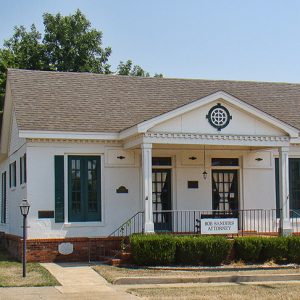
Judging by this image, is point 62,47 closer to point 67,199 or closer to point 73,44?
point 73,44

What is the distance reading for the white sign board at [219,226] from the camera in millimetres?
21586

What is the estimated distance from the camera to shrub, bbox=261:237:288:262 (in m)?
20.9

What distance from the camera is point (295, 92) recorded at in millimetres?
29078

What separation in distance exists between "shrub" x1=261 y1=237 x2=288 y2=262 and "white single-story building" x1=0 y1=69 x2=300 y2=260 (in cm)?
147

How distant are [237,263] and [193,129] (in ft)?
14.4

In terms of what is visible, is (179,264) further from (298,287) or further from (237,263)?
(298,287)

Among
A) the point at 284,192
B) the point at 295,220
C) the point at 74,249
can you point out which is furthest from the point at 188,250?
the point at 295,220

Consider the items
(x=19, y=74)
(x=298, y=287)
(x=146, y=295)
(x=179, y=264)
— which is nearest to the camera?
(x=146, y=295)

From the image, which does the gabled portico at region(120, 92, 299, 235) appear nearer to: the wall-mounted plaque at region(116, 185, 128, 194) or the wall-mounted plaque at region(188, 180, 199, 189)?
the wall-mounted plaque at region(116, 185, 128, 194)

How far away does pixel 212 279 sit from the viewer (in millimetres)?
18281

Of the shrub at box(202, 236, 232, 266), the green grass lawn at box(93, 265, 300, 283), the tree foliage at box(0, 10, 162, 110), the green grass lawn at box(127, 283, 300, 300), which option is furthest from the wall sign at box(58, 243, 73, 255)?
the tree foliage at box(0, 10, 162, 110)

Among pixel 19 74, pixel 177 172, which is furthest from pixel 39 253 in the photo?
pixel 19 74

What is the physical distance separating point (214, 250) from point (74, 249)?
4.65 metres

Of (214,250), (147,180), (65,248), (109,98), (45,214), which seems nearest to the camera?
(214,250)
